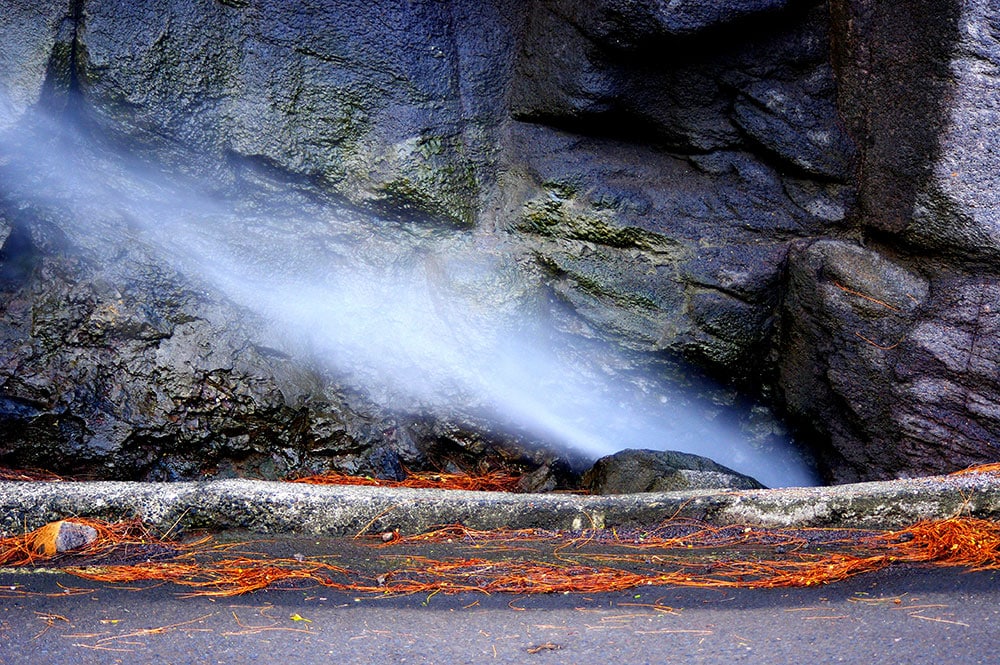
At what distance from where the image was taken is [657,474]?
3.87 meters

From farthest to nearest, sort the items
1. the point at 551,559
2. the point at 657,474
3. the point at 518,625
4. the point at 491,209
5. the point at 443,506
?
the point at 491,209 < the point at 657,474 < the point at 443,506 < the point at 551,559 < the point at 518,625

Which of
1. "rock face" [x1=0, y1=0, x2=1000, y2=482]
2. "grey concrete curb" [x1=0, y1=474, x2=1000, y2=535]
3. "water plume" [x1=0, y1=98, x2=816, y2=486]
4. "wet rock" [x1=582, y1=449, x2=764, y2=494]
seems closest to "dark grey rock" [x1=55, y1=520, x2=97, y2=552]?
"grey concrete curb" [x1=0, y1=474, x2=1000, y2=535]

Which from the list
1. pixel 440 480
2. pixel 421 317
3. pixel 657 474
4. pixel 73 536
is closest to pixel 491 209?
pixel 421 317

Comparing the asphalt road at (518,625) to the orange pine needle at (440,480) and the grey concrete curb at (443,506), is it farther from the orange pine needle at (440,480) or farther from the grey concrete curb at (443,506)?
the orange pine needle at (440,480)

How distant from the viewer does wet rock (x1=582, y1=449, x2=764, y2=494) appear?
3.77 m

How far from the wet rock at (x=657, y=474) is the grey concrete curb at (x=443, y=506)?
545 mm

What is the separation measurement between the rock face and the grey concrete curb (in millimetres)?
1048

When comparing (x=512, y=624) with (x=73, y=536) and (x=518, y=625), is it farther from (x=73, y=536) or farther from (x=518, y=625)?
(x=73, y=536)

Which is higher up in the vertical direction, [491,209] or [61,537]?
[491,209]

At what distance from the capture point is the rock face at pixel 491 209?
4.00 meters

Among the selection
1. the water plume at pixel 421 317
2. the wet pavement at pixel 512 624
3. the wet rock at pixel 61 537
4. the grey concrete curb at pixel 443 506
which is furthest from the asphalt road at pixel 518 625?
the water plume at pixel 421 317

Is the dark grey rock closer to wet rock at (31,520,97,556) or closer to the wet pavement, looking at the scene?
wet rock at (31,520,97,556)

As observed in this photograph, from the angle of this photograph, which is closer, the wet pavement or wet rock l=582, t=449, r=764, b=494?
the wet pavement

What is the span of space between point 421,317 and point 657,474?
4.65 feet
